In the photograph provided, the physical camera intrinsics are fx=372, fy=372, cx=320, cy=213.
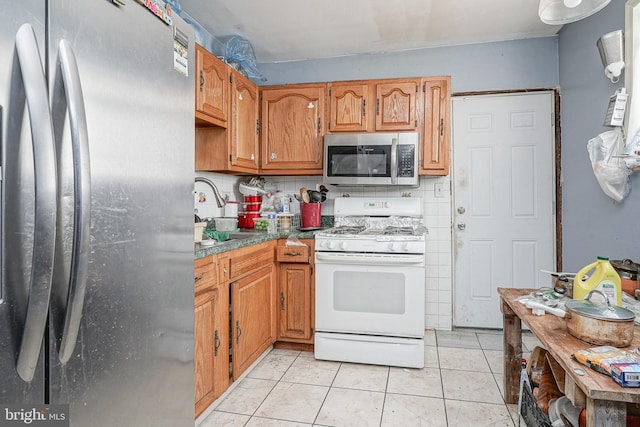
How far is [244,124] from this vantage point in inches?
111

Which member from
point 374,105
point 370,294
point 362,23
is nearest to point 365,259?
point 370,294

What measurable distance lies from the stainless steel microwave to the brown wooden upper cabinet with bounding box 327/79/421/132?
0.12 meters

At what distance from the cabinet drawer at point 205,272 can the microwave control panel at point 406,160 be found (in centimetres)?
160

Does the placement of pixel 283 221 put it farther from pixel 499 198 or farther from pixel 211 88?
pixel 499 198

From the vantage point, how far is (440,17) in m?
2.69

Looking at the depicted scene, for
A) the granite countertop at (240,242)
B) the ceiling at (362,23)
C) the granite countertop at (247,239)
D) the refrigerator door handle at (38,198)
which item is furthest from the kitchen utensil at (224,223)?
the refrigerator door handle at (38,198)

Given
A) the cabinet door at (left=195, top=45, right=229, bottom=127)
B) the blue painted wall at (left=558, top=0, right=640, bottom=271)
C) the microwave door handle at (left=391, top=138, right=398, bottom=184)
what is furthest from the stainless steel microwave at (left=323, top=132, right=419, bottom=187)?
the blue painted wall at (left=558, top=0, right=640, bottom=271)

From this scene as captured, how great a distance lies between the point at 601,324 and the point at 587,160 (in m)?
1.84

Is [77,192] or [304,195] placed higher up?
[304,195]

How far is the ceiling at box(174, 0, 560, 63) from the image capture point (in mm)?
2527

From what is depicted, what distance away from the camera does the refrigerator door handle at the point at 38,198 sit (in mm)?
699

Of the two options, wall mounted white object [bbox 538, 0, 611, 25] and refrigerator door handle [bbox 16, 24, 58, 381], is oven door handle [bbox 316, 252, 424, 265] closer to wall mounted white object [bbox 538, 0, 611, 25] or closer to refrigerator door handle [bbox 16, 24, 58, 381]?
wall mounted white object [bbox 538, 0, 611, 25]

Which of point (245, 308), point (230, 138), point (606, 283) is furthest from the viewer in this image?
point (230, 138)

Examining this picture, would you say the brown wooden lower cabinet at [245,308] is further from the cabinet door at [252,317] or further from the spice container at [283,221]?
the spice container at [283,221]
